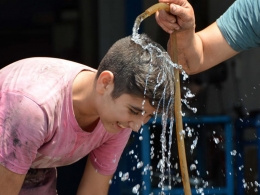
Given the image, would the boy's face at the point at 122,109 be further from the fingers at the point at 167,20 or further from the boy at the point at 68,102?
the fingers at the point at 167,20

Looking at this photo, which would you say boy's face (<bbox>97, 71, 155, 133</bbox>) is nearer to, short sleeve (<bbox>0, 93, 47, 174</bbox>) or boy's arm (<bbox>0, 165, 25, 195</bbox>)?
short sleeve (<bbox>0, 93, 47, 174</bbox>)

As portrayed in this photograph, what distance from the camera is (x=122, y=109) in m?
2.71

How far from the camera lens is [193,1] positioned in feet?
15.0

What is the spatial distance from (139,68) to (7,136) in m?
0.45

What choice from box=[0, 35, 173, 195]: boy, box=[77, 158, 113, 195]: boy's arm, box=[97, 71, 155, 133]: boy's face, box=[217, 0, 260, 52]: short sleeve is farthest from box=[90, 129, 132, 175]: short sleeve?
box=[217, 0, 260, 52]: short sleeve

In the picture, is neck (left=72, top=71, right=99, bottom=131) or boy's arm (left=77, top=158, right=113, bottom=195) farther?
boy's arm (left=77, top=158, right=113, bottom=195)

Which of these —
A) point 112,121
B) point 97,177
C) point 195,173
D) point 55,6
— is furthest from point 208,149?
point 112,121

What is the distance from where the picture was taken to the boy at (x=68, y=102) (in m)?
2.67

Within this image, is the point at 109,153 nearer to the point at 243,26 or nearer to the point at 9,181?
the point at 9,181

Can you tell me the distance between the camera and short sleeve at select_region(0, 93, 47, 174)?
8.77 ft

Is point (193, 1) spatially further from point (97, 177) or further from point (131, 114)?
point (131, 114)

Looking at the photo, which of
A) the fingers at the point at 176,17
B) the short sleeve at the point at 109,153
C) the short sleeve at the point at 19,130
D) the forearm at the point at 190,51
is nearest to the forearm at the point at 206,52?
the forearm at the point at 190,51

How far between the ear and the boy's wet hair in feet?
0.04

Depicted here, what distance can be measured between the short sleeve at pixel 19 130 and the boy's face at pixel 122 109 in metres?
0.19
